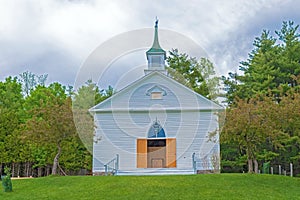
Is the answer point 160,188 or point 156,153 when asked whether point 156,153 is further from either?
point 160,188

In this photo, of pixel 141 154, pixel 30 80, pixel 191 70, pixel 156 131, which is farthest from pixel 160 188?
pixel 30 80

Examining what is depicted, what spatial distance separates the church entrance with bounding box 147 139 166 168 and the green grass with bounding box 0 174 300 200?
256 inches

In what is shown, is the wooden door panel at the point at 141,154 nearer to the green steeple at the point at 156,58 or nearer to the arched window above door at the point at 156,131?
the arched window above door at the point at 156,131

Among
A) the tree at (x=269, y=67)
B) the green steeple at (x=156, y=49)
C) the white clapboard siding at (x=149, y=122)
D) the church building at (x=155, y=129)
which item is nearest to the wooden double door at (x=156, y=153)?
the church building at (x=155, y=129)

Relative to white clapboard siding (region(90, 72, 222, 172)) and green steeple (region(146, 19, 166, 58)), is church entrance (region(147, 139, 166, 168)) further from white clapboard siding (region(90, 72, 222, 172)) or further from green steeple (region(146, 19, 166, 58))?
green steeple (region(146, 19, 166, 58))

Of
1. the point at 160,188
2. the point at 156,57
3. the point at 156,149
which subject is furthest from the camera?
the point at 156,57

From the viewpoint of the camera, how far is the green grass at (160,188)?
11047 millimetres

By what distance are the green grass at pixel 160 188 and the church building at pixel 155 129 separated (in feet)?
16.7

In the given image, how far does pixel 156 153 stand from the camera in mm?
20734

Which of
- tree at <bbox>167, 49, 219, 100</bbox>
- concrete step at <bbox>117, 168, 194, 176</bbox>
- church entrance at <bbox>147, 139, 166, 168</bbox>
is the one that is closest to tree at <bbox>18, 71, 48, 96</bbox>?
tree at <bbox>167, 49, 219, 100</bbox>

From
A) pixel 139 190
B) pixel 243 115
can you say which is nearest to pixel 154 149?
pixel 243 115

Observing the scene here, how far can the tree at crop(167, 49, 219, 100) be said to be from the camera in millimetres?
34125

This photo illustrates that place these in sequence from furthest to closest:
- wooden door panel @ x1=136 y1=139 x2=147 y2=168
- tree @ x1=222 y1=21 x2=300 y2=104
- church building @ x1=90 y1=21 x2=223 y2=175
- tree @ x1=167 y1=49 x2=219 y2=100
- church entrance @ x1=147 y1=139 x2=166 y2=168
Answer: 1. tree @ x1=167 y1=49 x2=219 y2=100
2. tree @ x1=222 y1=21 x2=300 y2=104
3. church entrance @ x1=147 y1=139 x2=166 y2=168
4. wooden door panel @ x1=136 y1=139 x2=147 y2=168
5. church building @ x1=90 y1=21 x2=223 y2=175

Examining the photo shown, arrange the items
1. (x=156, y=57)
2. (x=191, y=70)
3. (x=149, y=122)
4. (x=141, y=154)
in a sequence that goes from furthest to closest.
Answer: (x=191, y=70), (x=156, y=57), (x=149, y=122), (x=141, y=154)
